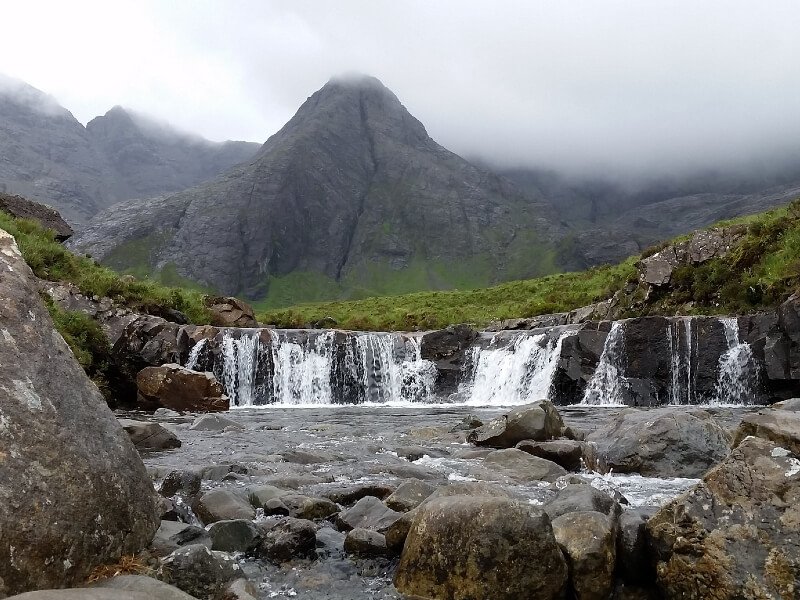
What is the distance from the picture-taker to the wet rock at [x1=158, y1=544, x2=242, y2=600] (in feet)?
19.1

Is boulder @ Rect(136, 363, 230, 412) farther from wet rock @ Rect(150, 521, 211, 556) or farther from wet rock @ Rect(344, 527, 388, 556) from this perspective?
wet rock @ Rect(344, 527, 388, 556)

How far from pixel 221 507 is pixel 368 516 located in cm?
211

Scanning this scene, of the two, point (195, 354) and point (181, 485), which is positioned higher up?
point (195, 354)

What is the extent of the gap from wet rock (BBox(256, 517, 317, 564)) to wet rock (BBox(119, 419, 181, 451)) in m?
7.23

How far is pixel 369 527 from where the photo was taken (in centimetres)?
832

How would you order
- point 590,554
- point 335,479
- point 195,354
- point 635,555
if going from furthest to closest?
point 195,354 → point 335,479 → point 635,555 → point 590,554

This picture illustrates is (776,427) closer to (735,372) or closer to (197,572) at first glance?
(197,572)

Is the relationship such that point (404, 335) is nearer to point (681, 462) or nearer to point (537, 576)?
point (681, 462)

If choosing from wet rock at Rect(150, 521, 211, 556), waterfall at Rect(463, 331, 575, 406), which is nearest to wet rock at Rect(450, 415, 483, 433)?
wet rock at Rect(150, 521, 211, 556)

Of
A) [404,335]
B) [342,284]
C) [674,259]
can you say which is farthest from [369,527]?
[342,284]

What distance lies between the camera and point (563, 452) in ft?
42.0

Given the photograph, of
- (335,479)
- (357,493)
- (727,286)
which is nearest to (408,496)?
(357,493)

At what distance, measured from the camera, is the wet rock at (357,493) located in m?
9.98

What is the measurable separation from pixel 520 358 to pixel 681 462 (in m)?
22.0
